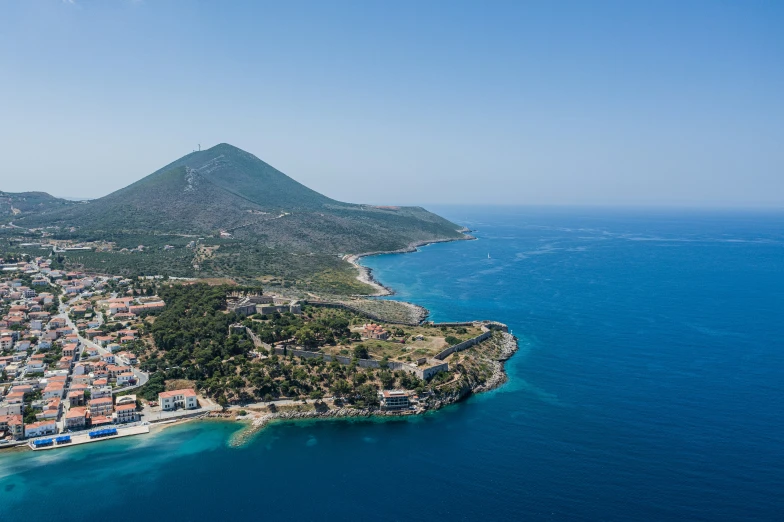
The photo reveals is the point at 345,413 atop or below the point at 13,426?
below

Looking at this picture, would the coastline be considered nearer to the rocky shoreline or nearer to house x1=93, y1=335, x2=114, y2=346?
house x1=93, y1=335, x2=114, y2=346

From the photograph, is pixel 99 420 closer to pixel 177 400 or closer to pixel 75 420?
pixel 75 420

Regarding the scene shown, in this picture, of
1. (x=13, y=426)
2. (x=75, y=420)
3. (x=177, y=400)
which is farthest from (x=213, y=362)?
(x=13, y=426)

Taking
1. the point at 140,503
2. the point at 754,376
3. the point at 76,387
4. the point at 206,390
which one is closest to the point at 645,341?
the point at 754,376

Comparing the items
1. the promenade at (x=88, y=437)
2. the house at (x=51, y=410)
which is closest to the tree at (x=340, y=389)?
the promenade at (x=88, y=437)

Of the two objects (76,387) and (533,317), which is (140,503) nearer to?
(76,387)

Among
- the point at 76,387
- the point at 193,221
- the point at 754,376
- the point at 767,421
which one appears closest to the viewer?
the point at 767,421

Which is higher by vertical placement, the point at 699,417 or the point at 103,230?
the point at 103,230
